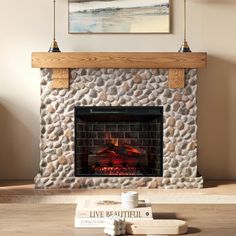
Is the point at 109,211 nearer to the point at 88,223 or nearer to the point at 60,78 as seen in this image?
the point at 88,223

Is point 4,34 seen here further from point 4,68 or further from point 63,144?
point 63,144

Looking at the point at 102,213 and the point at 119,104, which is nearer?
the point at 102,213

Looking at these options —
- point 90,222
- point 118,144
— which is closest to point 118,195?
point 118,144

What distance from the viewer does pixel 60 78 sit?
15.9 ft

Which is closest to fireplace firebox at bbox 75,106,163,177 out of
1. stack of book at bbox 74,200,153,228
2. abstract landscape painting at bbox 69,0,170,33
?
abstract landscape painting at bbox 69,0,170,33

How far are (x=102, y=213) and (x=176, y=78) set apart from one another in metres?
2.50

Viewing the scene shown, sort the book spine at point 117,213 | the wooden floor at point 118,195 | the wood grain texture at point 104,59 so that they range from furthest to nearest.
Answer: the wood grain texture at point 104,59 → the wooden floor at point 118,195 → the book spine at point 117,213

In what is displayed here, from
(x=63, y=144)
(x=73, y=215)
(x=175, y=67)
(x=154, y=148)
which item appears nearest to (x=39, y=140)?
(x=63, y=144)

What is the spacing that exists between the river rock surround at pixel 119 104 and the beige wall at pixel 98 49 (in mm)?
353

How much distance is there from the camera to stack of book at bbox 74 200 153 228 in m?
2.47

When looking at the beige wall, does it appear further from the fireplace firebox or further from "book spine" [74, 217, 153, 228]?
"book spine" [74, 217, 153, 228]

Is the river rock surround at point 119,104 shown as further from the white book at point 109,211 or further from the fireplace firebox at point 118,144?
the white book at point 109,211

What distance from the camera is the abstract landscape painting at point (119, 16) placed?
5.10 meters

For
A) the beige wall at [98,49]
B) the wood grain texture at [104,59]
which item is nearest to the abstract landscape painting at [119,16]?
the beige wall at [98,49]
